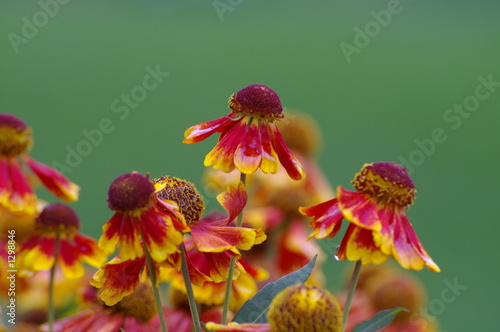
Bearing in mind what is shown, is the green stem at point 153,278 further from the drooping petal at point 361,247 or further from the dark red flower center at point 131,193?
the drooping petal at point 361,247

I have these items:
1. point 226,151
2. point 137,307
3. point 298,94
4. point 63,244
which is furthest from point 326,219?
point 298,94

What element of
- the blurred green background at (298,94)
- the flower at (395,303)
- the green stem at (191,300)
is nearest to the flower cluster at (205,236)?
the green stem at (191,300)

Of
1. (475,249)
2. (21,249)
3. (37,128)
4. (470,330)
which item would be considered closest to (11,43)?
(37,128)

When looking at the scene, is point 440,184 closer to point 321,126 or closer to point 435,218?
point 435,218

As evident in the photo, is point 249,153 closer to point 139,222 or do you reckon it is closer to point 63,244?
point 139,222

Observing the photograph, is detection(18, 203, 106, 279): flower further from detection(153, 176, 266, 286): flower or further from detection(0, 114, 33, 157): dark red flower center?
detection(153, 176, 266, 286): flower

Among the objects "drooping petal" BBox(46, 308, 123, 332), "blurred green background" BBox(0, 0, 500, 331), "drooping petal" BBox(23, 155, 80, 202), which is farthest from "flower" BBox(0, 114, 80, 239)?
"blurred green background" BBox(0, 0, 500, 331)
